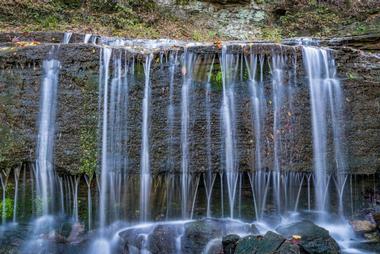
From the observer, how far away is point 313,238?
→ 5.02 m

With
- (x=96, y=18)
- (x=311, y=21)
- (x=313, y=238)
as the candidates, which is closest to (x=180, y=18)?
(x=96, y=18)

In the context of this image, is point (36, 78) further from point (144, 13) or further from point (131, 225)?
point (144, 13)

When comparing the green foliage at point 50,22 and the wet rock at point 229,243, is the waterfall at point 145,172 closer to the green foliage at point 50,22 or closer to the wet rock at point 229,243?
Answer: the wet rock at point 229,243

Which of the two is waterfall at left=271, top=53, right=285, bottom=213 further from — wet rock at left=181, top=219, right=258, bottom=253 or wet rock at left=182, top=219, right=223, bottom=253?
wet rock at left=182, top=219, right=223, bottom=253

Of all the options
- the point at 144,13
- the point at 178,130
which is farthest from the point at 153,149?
the point at 144,13

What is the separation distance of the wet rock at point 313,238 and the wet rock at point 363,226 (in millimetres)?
1116

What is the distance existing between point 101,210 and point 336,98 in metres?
4.60

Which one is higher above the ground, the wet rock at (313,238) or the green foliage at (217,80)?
the green foliage at (217,80)

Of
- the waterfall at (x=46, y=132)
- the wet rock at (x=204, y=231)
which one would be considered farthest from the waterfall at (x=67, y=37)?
the wet rock at (x=204, y=231)

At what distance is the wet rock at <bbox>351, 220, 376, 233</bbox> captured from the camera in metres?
5.93

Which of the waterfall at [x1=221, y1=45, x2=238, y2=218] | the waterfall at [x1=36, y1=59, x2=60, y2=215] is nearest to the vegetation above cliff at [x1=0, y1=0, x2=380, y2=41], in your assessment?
the waterfall at [x1=36, y1=59, x2=60, y2=215]

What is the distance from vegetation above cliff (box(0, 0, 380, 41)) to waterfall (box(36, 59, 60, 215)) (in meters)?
4.61

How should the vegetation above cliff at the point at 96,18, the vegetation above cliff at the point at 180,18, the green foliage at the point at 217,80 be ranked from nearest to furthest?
the green foliage at the point at 217,80 → the vegetation above cliff at the point at 96,18 → the vegetation above cliff at the point at 180,18

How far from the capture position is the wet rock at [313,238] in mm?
4852
